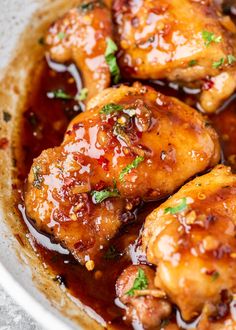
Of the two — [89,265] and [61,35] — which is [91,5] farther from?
[89,265]

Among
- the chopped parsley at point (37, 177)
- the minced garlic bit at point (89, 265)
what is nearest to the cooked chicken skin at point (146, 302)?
the minced garlic bit at point (89, 265)

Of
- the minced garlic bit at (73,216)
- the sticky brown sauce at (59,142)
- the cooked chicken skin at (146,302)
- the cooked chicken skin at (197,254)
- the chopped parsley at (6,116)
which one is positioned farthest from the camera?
the chopped parsley at (6,116)

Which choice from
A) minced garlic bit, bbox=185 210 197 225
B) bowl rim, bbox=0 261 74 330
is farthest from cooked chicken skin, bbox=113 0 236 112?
bowl rim, bbox=0 261 74 330

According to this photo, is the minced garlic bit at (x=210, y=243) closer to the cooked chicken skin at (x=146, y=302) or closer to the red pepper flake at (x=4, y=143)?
the cooked chicken skin at (x=146, y=302)

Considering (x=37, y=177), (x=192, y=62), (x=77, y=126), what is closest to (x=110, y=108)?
(x=77, y=126)

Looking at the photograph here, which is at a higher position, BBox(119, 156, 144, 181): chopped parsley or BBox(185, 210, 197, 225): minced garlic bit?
BBox(119, 156, 144, 181): chopped parsley

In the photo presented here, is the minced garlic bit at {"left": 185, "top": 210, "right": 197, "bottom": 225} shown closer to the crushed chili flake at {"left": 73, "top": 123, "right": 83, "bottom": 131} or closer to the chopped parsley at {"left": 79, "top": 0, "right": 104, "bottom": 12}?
the crushed chili flake at {"left": 73, "top": 123, "right": 83, "bottom": 131}

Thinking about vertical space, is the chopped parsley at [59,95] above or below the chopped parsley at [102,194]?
above
